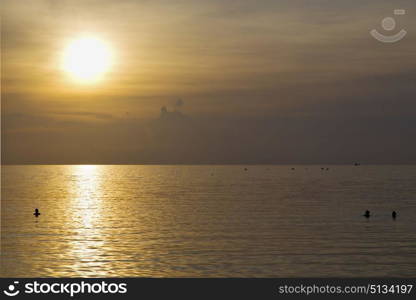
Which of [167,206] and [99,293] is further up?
[167,206]

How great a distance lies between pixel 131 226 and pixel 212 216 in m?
15.8

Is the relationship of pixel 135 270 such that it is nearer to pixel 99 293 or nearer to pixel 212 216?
pixel 99 293

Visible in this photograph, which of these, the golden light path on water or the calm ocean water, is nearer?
the calm ocean water

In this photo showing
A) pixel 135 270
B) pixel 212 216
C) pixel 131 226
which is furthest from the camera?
pixel 212 216

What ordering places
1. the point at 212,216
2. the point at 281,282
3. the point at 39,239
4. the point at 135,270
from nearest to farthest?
1. the point at 281,282
2. the point at 135,270
3. the point at 39,239
4. the point at 212,216

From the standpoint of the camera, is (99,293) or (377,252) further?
(377,252)

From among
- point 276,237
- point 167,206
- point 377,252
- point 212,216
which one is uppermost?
point 167,206

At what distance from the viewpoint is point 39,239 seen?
203 feet

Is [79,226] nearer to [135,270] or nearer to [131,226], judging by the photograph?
[131,226]

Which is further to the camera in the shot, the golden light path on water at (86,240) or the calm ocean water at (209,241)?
the golden light path on water at (86,240)

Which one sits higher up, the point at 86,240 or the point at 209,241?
the point at 86,240

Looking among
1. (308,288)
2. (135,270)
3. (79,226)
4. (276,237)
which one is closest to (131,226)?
(79,226)

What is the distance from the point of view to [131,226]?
7331 centimetres

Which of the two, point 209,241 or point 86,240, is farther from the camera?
point 86,240
